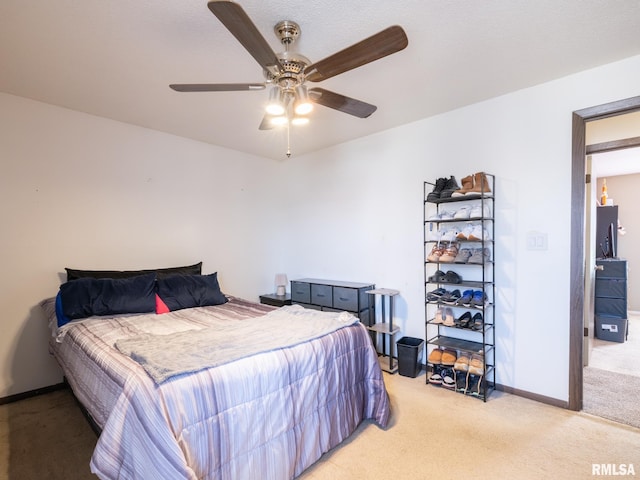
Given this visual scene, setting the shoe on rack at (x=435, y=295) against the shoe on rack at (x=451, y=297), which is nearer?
the shoe on rack at (x=451, y=297)

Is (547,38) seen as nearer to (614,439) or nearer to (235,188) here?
(614,439)

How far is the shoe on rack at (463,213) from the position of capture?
2725 mm

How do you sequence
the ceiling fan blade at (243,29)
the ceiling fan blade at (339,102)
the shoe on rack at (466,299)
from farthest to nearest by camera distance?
the shoe on rack at (466,299)
the ceiling fan blade at (339,102)
the ceiling fan blade at (243,29)

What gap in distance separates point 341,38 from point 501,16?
0.88m

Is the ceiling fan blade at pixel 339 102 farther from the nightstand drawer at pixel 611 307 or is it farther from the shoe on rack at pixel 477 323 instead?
the nightstand drawer at pixel 611 307

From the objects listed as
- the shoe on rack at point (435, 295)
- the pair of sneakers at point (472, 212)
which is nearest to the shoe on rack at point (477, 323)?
the shoe on rack at point (435, 295)

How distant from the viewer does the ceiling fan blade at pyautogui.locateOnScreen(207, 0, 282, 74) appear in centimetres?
119

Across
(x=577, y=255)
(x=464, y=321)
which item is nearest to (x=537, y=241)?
(x=577, y=255)

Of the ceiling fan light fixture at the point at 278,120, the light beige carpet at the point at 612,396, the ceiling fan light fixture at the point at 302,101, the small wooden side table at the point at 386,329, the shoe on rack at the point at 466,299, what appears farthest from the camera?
the small wooden side table at the point at 386,329

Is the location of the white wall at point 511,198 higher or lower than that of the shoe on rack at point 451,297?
higher

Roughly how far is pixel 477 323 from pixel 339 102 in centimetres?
209

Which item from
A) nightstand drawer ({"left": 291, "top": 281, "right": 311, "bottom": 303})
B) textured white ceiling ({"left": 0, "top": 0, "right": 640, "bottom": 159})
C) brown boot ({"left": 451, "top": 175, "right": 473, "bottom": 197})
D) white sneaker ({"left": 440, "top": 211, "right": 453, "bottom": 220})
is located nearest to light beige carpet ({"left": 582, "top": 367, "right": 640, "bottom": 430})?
white sneaker ({"left": 440, "top": 211, "right": 453, "bottom": 220})

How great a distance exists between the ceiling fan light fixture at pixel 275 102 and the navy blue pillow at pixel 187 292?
191 centimetres

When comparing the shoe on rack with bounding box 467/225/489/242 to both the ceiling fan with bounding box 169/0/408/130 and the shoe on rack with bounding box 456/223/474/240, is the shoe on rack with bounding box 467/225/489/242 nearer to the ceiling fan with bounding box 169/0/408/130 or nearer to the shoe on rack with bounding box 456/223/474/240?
the shoe on rack with bounding box 456/223/474/240
